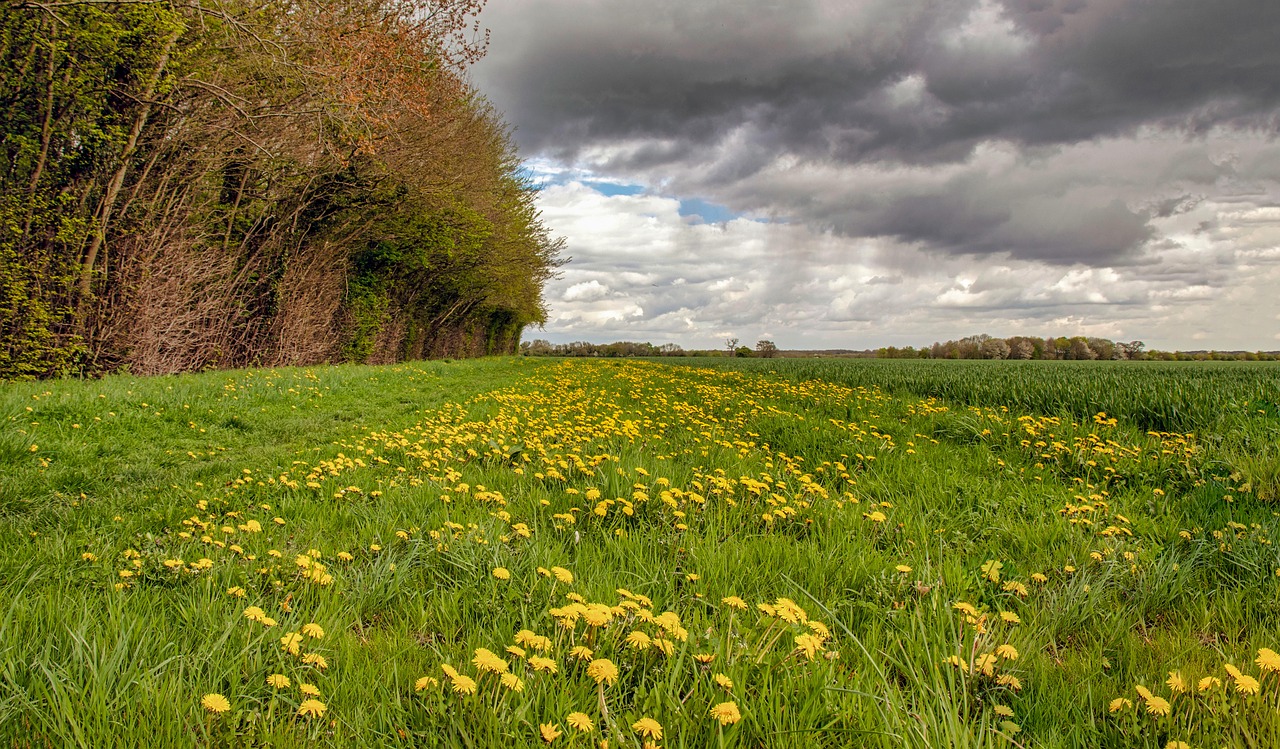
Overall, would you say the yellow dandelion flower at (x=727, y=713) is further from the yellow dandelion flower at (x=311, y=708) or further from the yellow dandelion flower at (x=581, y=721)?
the yellow dandelion flower at (x=311, y=708)

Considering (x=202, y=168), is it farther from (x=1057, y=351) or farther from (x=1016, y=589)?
(x=1057, y=351)

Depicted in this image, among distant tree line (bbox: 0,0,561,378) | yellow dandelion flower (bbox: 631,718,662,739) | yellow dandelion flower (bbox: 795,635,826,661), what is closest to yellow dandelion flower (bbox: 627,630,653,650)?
yellow dandelion flower (bbox: 631,718,662,739)

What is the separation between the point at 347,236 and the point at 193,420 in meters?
13.5

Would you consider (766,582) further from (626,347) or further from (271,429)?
(626,347)

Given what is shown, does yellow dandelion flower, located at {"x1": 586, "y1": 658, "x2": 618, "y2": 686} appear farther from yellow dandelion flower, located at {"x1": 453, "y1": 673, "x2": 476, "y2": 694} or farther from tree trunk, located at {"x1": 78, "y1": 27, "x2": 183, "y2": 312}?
tree trunk, located at {"x1": 78, "y1": 27, "x2": 183, "y2": 312}

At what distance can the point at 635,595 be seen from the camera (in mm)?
2090

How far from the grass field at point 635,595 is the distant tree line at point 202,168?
18.7ft

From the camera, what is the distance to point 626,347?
338 ft

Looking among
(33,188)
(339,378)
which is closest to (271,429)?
(339,378)

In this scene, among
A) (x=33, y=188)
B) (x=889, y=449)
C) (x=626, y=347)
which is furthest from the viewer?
(x=626, y=347)

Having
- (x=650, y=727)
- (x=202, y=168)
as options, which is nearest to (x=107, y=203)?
(x=202, y=168)

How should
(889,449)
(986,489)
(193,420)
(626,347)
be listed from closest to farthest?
(986,489) → (889,449) → (193,420) → (626,347)

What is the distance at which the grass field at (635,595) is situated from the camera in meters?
1.58

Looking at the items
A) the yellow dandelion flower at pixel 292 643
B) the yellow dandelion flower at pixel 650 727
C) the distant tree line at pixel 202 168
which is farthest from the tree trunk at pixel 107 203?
the yellow dandelion flower at pixel 650 727
